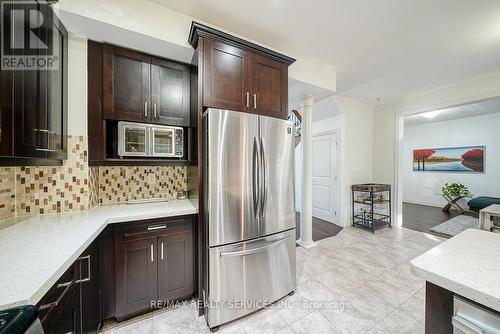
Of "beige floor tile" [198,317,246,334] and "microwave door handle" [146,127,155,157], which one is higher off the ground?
"microwave door handle" [146,127,155,157]

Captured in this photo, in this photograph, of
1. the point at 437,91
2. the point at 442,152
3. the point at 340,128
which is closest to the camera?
the point at 437,91

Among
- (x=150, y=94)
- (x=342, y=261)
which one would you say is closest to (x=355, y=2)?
(x=150, y=94)

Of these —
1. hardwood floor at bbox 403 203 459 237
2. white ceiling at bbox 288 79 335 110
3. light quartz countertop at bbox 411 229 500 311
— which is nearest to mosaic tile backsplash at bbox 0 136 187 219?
white ceiling at bbox 288 79 335 110

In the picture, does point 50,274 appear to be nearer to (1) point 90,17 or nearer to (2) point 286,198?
(2) point 286,198

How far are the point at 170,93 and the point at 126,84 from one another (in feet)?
1.25

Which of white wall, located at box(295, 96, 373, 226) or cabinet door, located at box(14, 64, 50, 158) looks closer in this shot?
cabinet door, located at box(14, 64, 50, 158)

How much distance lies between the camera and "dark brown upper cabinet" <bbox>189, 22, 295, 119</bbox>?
1.66 meters

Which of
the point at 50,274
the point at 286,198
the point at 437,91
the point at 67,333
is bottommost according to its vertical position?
the point at 67,333

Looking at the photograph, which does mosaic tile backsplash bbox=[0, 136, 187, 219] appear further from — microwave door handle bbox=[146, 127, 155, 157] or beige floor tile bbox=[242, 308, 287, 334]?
beige floor tile bbox=[242, 308, 287, 334]

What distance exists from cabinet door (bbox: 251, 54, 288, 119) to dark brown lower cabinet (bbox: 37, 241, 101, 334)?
1.73 m

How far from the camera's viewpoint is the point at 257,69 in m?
1.89

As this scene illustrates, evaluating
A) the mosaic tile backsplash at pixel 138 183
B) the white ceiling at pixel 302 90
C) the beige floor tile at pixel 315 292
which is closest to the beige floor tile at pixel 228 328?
the beige floor tile at pixel 315 292

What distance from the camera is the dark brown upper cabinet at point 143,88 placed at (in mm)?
1736

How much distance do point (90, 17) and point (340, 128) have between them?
13.4ft
